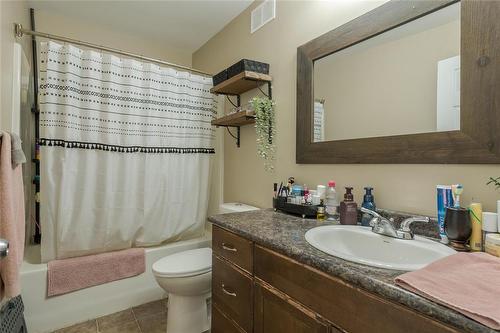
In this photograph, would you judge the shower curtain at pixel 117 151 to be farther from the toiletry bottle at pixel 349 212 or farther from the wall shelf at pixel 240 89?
the toiletry bottle at pixel 349 212

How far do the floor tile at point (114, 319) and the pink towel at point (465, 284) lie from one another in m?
1.90

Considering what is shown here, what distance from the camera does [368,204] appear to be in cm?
116

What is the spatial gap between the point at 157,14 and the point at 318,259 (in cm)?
243

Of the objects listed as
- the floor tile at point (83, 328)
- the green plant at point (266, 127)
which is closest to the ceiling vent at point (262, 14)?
the green plant at point (266, 127)

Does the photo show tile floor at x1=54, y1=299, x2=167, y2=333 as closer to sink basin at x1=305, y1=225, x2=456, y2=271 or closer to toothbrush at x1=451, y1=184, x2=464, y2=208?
sink basin at x1=305, y1=225, x2=456, y2=271

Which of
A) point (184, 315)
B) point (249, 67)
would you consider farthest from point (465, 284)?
point (249, 67)

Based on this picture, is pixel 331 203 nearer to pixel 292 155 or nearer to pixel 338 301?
pixel 292 155

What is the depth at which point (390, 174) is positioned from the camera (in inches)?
45.8

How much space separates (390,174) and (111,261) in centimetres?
192

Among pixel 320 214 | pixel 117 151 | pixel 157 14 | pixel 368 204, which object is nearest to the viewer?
pixel 368 204

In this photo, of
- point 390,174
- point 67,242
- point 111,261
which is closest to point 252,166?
point 390,174

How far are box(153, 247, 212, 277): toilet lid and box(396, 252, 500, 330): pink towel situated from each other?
3.89 feet

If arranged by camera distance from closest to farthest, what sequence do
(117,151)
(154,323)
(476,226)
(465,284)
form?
(465,284), (476,226), (154,323), (117,151)

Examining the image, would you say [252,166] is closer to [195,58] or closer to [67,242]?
[67,242]
